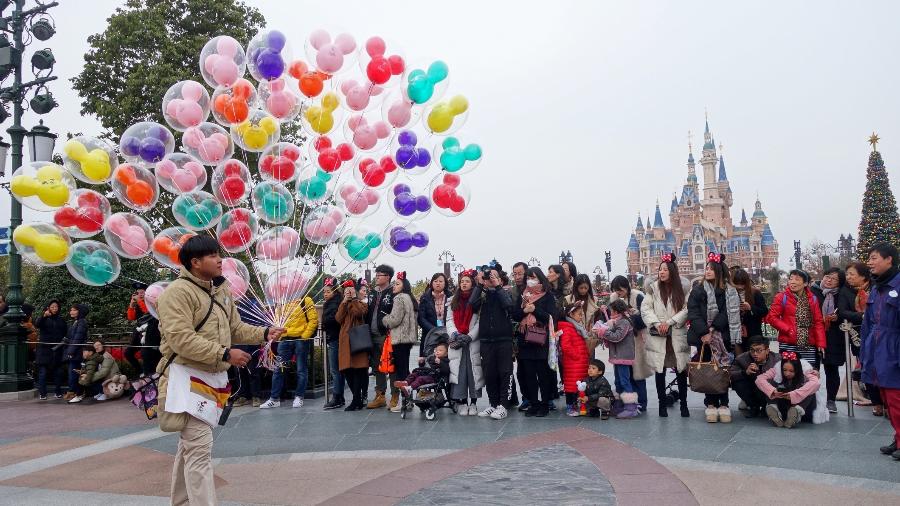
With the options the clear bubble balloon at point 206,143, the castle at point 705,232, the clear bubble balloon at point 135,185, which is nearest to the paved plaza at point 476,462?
the clear bubble balloon at point 135,185

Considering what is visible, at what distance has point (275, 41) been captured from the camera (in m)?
7.05

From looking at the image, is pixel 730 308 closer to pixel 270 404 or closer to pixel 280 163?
pixel 280 163

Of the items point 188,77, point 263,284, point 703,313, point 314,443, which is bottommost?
point 314,443

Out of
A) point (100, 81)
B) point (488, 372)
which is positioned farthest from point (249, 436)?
point (100, 81)

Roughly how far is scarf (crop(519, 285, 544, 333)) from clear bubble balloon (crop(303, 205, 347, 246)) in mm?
2446

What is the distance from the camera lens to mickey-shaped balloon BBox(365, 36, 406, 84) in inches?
286

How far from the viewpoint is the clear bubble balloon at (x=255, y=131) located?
23.4 feet

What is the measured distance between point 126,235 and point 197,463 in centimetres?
357

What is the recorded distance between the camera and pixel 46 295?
12414mm

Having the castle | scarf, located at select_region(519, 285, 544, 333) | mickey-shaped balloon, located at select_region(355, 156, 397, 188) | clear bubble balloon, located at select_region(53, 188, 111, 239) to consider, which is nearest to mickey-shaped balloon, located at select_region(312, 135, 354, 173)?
mickey-shaped balloon, located at select_region(355, 156, 397, 188)

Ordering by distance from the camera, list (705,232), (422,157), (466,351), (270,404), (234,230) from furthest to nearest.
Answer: (705,232) < (270,404) < (422,157) < (466,351) < (234,230)

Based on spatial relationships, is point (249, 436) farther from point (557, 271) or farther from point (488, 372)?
point (557, 271)

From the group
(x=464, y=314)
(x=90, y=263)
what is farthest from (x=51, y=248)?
(x=464, y=314)

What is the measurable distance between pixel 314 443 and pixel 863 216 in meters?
30.6
